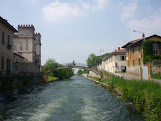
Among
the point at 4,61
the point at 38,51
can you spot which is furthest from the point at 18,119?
the point at 38,51

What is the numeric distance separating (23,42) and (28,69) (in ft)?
52.3

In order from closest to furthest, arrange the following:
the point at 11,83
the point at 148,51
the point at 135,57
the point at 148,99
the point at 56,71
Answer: the point at 148,99 < the point at 11,83 < the point at 148,51 < the point at 135,57 < the point at 56,71

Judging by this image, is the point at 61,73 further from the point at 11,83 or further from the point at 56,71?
the point at 11,83

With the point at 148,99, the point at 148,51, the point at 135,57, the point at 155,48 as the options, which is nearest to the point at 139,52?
the point at 135,57

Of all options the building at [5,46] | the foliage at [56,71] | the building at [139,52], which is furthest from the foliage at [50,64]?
the building at [5,46]

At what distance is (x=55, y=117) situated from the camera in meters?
10.8

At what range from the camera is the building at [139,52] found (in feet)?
102

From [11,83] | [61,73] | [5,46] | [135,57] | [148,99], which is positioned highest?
[5,46]

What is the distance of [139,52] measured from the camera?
3406 cm

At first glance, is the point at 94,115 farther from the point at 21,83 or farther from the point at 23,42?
the point at 23,42

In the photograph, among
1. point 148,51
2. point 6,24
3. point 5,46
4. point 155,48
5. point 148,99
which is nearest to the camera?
point 148,99

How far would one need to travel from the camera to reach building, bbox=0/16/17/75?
75.6 feet

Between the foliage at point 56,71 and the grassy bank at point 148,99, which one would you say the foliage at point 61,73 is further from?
the grassy bank at point 148,99

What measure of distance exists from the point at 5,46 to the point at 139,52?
995 inches
